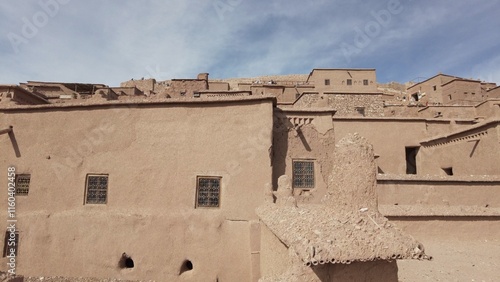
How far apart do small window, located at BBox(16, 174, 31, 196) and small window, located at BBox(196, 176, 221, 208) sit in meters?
5.45

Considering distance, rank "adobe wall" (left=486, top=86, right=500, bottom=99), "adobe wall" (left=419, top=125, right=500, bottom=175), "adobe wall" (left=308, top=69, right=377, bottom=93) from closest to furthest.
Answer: "adobe wall" (left=419, top=125, right=500, bottom=175), "adobe wall" (left=308, top=69, right=377, bottom=93), "adobe wall" (left=486, top=86, right=500, bottom=99)

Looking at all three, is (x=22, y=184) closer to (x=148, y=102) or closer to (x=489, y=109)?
(x=148, y=102)

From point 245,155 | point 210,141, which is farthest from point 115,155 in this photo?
point 245,155

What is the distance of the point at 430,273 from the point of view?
Result: 245 inches

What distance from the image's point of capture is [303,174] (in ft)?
29.2

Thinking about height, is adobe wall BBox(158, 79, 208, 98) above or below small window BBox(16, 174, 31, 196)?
above

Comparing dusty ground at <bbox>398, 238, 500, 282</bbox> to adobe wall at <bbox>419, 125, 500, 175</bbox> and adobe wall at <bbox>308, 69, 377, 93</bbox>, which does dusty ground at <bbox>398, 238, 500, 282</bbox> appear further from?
adobe wall at <bbox>308, 69, 377, 93</bbox>

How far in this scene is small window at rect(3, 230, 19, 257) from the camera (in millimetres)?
8828

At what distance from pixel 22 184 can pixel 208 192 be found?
19.6 feet

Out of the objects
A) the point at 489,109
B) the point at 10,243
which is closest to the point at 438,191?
the point at 489,109

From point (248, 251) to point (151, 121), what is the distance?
4780 millimetres

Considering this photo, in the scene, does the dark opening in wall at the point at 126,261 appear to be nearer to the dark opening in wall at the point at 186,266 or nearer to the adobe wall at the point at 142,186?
the adobe wall at the point at 142,186

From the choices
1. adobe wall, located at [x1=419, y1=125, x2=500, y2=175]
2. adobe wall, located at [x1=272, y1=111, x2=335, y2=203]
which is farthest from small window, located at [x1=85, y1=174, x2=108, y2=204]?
adobe wall, located at [x1=419, y1=125, x2=500, y2=175]

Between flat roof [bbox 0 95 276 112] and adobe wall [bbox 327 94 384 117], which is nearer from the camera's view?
flat roof [bbox 0 95 276 112]
